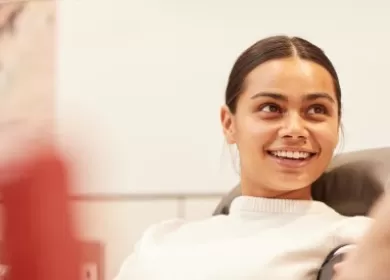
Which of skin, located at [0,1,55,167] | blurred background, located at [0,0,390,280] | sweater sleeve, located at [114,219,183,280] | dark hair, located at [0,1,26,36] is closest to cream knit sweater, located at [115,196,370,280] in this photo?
sweater sleeve, located at [114,219,183,280]

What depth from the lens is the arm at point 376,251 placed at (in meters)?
0.54

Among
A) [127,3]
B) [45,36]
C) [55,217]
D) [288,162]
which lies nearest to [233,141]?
[288,162]

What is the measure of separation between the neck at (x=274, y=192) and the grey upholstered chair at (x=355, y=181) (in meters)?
0.05

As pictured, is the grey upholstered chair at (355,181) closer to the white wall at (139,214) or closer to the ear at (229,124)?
the ear at (229,124)

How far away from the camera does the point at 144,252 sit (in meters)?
1.08

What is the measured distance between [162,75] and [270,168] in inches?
21.1

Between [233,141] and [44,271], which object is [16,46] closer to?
[233,141]

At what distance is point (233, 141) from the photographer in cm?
114

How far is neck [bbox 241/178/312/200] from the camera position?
106cm

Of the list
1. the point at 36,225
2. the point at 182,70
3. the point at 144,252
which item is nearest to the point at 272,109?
the point at 144,252

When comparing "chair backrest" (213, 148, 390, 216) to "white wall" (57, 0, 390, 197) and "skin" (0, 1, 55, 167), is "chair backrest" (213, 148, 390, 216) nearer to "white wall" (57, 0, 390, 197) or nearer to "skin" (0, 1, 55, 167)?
"white wall" (57, 0, 390, 197)

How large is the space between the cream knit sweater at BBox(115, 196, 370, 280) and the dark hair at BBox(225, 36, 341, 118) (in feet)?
0.60

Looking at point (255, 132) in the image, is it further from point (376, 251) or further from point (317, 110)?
point (376, 251)

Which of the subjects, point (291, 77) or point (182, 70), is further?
point (182, 70)
